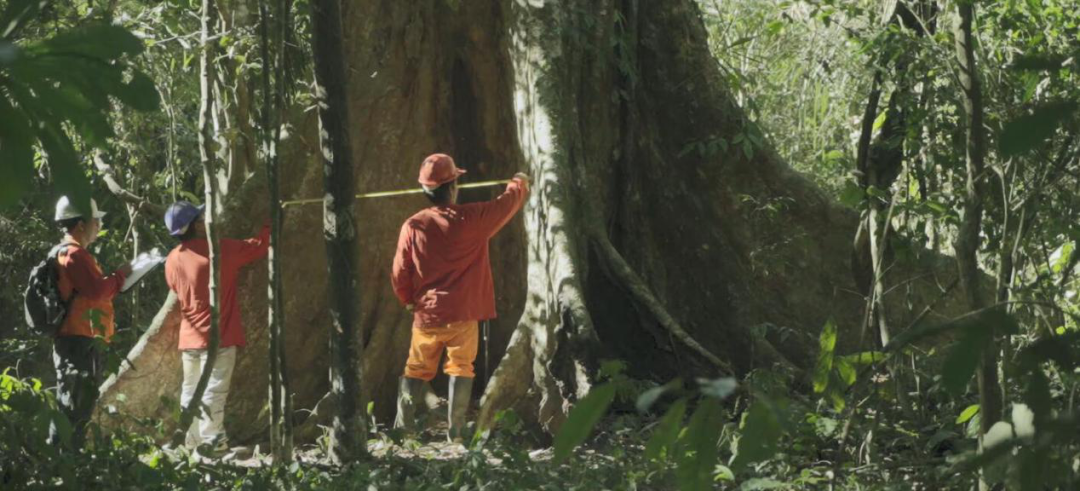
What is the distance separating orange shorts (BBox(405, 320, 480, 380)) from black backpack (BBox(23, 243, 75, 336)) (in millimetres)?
1816

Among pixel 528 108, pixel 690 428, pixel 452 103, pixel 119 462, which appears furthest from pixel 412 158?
pixel 690 428

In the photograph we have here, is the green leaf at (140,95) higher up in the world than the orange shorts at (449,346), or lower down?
higher up

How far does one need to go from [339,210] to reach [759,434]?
4.17 m

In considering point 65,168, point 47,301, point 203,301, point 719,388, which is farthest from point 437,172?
point 719,388

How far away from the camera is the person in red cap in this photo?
23.8 feet

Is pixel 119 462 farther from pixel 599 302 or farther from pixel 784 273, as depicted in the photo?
pixel 784 273

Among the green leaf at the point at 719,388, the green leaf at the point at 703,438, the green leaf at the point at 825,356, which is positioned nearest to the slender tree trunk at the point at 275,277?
the green leaf at the point at 825,356

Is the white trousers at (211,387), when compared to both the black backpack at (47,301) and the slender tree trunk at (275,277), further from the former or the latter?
the slender tree trunk at (275,277)

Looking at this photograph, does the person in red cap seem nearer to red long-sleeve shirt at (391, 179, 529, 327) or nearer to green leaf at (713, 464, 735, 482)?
red long-sleeve shirt at (391, 179, 529, 327)

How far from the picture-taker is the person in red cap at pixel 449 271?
7.25m

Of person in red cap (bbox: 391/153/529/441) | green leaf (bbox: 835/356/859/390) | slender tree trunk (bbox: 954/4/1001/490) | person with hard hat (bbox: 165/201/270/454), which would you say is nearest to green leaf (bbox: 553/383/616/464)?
slender tree trunk (bbox: 954/4/1001/490)

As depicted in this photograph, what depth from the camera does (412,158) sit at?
822cm

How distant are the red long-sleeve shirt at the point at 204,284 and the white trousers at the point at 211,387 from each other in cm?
6

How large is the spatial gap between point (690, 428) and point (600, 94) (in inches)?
234
